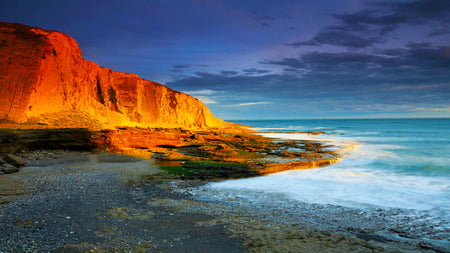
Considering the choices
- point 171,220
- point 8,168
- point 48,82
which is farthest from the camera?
point 48,82

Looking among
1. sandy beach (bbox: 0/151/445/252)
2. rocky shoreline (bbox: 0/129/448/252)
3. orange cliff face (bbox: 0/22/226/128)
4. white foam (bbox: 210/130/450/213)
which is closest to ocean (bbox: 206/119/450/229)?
white foam (bbox: 210/130/450/213)

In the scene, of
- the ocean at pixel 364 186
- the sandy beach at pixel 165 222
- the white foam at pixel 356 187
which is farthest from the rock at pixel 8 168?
the white foam at pixel 356 187

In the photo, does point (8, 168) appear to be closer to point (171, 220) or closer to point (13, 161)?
point (13, 161)

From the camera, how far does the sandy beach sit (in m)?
5.62

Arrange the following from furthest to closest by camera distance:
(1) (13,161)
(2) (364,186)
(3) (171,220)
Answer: (1) (13,161), (2) (364,186), (3) (171,220)

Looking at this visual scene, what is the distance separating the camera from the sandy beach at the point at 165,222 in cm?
562

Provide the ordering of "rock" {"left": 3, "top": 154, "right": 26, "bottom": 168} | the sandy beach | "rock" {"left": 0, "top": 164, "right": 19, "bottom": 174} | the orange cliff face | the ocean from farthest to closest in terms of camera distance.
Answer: the orange cliff face
"rock" {"left": 3, "top": 154, "right": 26, "bottom": 168}
"rock" {"left": 0, "top": 164, "right": 19, "bottom": 174}
the ocean
the sandy beach

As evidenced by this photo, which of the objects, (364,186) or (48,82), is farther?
(48,82)

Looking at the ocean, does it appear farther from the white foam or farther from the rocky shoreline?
the rocky shoreline

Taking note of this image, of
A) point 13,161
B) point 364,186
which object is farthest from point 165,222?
point 13,161

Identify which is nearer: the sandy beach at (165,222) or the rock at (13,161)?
the sandy beach at (165,222)

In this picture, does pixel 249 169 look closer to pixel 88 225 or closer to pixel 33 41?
pixel 88 225

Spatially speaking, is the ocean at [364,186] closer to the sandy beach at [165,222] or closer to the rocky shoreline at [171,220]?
the rocky shoreline at [171,220]

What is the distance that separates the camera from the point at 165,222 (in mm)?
6910
